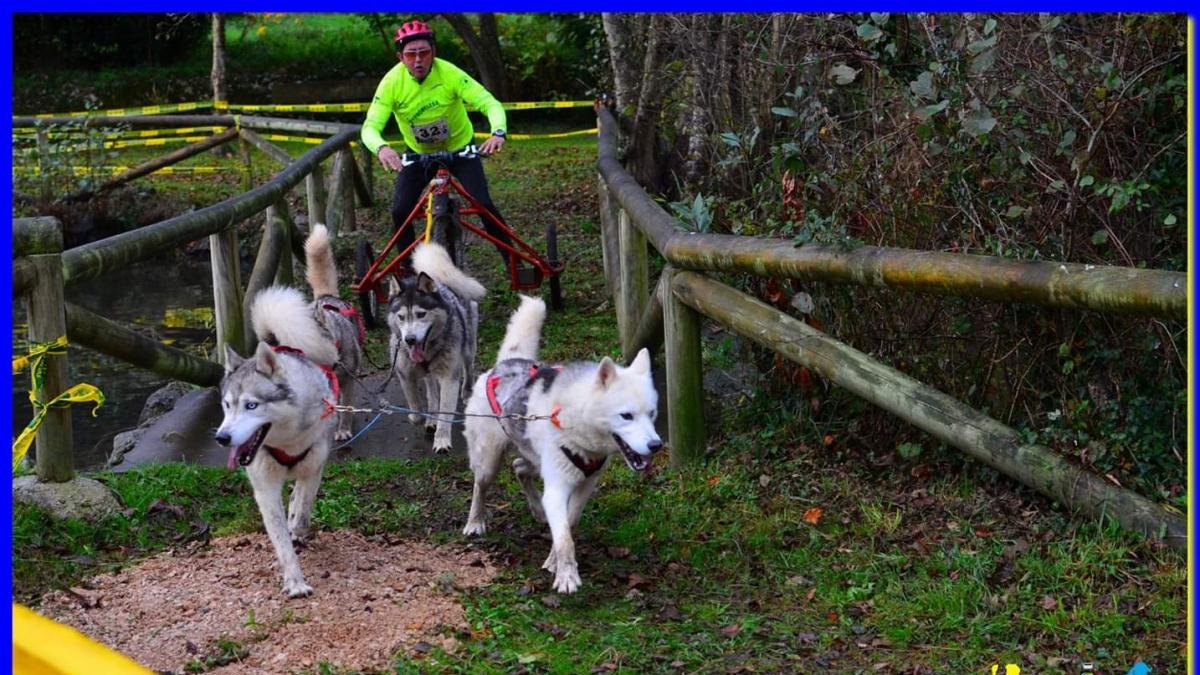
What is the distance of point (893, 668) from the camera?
160 inches

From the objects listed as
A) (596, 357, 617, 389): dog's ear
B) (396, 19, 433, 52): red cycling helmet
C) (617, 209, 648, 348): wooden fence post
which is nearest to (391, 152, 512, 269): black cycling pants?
(396, 19, 433, 52): red cycling helmet

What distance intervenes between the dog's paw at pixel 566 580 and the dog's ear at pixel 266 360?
1.30 metres

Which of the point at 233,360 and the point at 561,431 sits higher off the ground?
the point at 233,360

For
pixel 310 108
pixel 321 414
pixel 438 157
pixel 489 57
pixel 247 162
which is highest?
pixel 489 57

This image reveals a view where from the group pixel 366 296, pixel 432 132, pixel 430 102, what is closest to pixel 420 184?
pixel 432 132

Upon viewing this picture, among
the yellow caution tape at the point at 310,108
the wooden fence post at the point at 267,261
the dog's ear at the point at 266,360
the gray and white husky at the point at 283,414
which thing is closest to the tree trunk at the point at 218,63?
the yellow caution tape at the point at 310,108

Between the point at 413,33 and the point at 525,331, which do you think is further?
the point at 413,33

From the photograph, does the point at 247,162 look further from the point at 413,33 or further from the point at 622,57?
the point at 413,33

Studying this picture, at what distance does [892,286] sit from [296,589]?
235cm

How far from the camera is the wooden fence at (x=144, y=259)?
5.08m

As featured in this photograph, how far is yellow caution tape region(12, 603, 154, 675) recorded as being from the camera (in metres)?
2.47

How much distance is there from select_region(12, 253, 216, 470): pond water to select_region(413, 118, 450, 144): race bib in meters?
2.34

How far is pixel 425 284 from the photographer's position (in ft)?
24.0

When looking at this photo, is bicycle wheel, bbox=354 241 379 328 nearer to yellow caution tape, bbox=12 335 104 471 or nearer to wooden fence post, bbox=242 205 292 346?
wooden fence post, bbox=242 205 292 346
